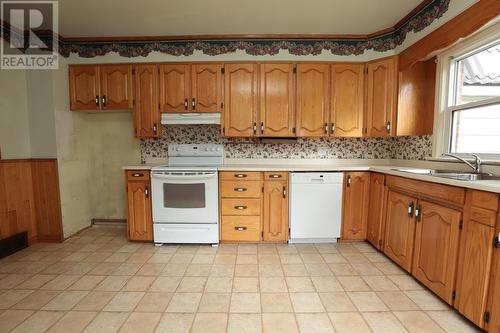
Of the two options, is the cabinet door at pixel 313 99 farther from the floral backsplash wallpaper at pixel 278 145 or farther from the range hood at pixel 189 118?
the range hood at pixel 189 118

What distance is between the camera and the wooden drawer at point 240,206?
8.95 ft

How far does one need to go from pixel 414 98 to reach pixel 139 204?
10.8ft

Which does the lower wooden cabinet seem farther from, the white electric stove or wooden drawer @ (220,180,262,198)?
the white electric stove

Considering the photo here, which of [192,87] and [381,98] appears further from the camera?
[192,87]

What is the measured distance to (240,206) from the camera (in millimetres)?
2732

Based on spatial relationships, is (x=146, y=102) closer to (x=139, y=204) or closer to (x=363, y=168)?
(x=139, y=204)

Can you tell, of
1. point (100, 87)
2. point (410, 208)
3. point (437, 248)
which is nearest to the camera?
point (437, 248)

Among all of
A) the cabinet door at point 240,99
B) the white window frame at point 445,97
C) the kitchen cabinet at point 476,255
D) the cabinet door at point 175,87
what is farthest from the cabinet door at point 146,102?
the white window frame at point 445,97

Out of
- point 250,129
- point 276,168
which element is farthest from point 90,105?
point 276,168

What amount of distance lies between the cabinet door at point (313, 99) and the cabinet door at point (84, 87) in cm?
246

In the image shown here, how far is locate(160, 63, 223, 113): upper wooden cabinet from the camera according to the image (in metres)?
2.87

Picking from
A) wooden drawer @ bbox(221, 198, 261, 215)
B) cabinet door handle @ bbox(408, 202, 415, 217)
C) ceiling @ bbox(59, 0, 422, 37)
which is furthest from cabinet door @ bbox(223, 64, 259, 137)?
cabinet door handle @ bbox(408, 202, 415, 217)

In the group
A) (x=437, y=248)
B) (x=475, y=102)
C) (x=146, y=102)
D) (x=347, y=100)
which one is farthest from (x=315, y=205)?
(x=146, y=102)

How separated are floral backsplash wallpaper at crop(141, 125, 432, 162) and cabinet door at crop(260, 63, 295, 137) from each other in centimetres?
34
